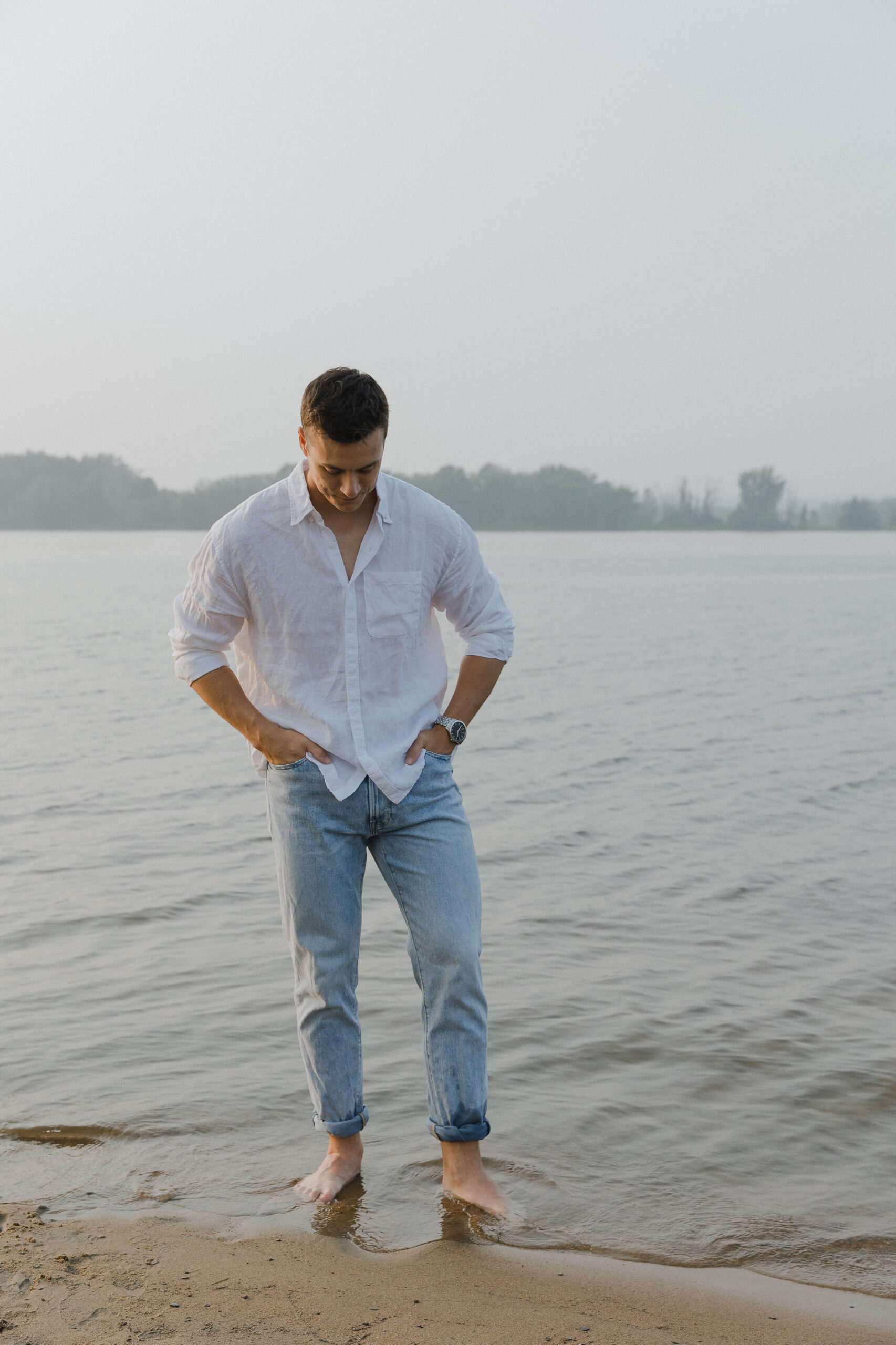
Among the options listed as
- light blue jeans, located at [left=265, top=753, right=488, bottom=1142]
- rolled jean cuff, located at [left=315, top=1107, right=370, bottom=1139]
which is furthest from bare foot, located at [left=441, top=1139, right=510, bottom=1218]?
rolled jean cuff, located at [left=315, top=1107, right=370, bottom=1139]

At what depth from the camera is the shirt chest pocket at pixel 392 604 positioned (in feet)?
9.70

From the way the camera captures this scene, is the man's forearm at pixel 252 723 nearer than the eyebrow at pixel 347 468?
No

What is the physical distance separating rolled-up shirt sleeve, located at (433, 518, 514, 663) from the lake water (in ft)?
5.15

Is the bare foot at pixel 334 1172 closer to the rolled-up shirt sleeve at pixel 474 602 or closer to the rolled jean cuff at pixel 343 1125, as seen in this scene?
the rolled jean cuff at pixel 343 1125

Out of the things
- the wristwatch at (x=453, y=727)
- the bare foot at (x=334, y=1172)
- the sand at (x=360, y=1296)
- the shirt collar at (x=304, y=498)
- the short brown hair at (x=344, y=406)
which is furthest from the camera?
the bare foot at (x=334, y=1172)

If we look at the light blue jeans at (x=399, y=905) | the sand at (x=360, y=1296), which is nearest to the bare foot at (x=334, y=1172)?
the sand at (x=360, y=1296)

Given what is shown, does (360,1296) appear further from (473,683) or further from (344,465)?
(344,465)

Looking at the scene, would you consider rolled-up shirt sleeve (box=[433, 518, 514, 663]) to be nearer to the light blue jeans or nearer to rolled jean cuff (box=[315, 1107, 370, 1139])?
the light blue jeans

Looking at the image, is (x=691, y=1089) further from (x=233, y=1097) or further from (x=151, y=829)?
(x=151, y=829)

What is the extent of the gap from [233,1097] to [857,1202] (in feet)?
6.64

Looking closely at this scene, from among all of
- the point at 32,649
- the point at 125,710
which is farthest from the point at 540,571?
the point at 125,710

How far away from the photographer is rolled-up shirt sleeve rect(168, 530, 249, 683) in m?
2.96

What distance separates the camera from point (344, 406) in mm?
2711

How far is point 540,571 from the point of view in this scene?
51.2 meters
